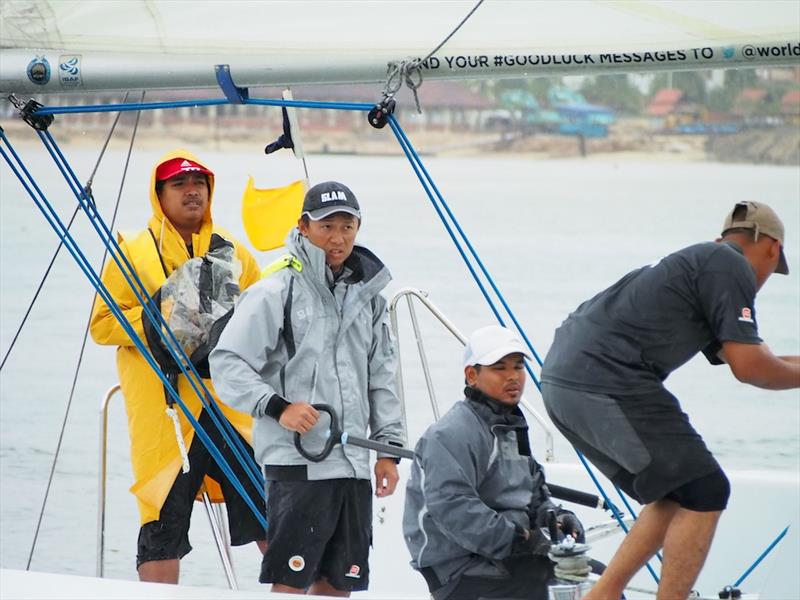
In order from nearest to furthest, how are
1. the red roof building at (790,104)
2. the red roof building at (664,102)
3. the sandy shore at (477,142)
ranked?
1. the red roof building at (790,104)
2. the sandy shore at (477,142)
3. the red roof building at (664,102)

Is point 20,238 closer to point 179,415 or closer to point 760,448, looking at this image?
point 760,448

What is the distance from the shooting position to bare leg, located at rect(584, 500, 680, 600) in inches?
131

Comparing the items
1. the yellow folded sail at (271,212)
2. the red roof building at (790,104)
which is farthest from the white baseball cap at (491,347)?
the red roof building at (790,104)

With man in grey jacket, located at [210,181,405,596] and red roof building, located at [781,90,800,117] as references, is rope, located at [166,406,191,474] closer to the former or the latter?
man in grey jacket, located at [210,181,405,596]

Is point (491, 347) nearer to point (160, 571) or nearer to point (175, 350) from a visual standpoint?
point (175, 350)

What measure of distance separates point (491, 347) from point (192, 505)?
129 cm

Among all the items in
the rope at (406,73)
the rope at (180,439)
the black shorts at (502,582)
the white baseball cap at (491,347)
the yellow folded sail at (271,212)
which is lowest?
the black shorts at (502,582)

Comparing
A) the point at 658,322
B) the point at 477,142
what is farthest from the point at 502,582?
the point at 477,142

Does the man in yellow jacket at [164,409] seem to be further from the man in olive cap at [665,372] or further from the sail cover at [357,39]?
the man in olive cap at [665,372]

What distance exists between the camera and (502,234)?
79.2ft

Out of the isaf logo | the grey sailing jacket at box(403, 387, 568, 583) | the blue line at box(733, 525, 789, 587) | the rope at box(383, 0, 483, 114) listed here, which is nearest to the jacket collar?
the grey sailing jacket at box(403, 387, 568, 583)

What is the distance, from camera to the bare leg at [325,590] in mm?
3979

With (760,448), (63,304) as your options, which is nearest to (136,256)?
(760,448)

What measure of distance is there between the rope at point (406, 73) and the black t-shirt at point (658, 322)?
2.91 ft
